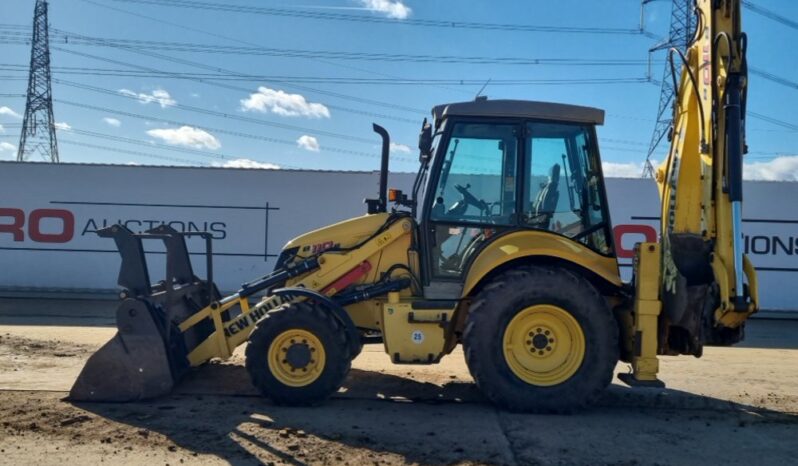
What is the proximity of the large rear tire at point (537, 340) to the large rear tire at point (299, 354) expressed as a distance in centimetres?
110

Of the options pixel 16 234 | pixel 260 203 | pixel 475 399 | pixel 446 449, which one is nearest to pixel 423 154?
pixel 475 399

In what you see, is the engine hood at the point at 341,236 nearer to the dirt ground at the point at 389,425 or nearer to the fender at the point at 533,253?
the fender at the point at 533,253

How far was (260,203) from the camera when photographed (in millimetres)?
14914

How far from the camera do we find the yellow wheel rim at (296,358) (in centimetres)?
566

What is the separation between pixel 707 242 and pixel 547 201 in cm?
139

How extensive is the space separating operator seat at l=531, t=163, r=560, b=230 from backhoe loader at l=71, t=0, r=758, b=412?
0.04 feet

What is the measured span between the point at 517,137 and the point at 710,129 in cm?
166

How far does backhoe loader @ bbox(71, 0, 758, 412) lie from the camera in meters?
5.62

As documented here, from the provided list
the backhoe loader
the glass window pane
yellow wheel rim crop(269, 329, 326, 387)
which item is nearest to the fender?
the backhoe loader

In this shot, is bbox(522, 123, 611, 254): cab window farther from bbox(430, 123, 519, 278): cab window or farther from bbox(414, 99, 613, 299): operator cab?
bbox(430, 123, 519, 278): cab window

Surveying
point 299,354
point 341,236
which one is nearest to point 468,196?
point 341,236

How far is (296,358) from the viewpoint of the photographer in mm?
5672

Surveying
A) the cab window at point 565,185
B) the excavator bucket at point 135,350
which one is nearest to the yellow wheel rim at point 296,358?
the excavator bucket at point 135,350

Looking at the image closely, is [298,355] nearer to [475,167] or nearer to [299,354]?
[299,354]
